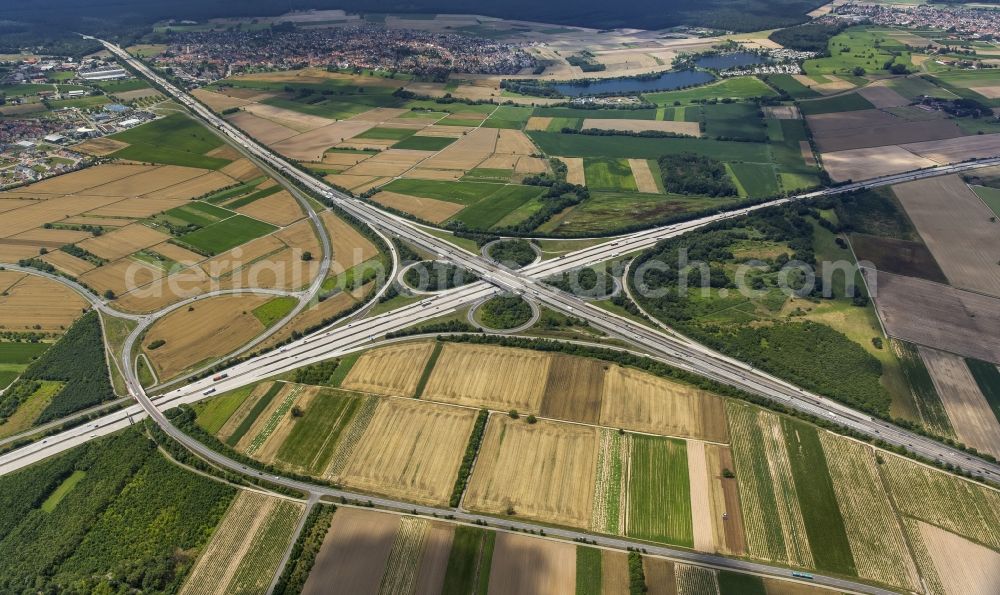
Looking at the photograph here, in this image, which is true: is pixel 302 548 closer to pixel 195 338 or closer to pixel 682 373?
pixel 195 338

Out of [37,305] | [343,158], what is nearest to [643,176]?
[343,158]

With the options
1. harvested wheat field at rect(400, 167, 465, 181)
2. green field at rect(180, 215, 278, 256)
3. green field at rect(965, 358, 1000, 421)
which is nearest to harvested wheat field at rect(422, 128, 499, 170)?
harvested wheat field at rect(400, 167, 465, 181)

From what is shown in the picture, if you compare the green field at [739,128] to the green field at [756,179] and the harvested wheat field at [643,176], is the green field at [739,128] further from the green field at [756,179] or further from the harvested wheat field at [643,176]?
the harvested wheat field at [643,176]

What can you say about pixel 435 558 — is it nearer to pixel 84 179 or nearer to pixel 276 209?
pixel 276 209

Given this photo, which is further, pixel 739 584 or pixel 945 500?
pixel 945 500

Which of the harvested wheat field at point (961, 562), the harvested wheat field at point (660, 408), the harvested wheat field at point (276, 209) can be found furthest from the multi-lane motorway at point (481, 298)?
the harvested wheat field at point (276, 209)

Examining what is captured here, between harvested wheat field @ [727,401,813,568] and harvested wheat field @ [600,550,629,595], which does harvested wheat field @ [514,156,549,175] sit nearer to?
harvested wheat field @ [727,401,813,568]
